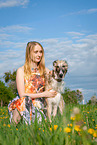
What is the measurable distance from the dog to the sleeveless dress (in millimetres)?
188

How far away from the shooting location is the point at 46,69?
16.4 feet

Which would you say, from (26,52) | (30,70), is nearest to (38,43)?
(26,52)

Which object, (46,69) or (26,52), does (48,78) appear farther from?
(26,52)

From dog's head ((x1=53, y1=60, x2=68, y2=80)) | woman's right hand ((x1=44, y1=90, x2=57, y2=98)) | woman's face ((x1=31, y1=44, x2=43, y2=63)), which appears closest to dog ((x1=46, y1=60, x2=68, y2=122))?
dog's head ((x1=53, y1=60, x2=68, y2=80))

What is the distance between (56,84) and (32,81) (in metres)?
0.63

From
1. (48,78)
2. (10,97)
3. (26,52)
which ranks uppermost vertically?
(26,52)

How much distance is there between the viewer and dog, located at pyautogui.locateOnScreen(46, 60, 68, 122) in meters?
4.59

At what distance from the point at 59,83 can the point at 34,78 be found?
66 cm

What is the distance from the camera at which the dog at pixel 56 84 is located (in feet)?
15.0

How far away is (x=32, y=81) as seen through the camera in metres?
4.71

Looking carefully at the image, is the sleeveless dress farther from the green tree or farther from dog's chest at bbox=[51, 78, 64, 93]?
the green tree

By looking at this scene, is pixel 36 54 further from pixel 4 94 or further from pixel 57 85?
pixel 4 94

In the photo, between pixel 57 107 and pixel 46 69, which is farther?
pixel 46 69

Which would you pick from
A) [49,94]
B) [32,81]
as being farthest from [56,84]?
[32,81]
